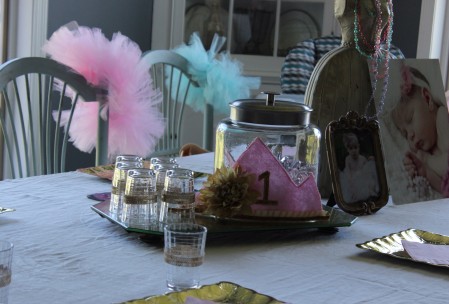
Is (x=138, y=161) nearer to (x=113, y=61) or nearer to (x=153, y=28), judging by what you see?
(x=113, y=61)

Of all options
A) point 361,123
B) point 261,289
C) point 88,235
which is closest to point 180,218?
point 88,235

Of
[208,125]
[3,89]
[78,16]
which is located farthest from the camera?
[78,16]

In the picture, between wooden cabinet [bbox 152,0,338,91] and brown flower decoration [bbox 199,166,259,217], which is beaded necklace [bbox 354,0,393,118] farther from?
wooden cabinet [bbox 152,0,338,91]

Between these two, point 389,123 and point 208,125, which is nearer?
point 389,123

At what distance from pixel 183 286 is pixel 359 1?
2.72 feet

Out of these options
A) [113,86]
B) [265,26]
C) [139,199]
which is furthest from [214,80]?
[265,26]

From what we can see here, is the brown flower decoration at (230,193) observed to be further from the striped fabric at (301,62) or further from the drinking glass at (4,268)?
the striped fabric at (301,62)

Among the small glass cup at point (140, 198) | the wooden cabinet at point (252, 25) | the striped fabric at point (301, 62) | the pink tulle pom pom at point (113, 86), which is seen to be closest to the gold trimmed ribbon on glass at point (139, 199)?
the small glass cup at point (140, 198)

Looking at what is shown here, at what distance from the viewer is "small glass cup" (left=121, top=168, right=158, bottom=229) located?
118 centimetres

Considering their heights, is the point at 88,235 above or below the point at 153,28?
Result: below

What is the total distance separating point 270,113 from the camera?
128 cm

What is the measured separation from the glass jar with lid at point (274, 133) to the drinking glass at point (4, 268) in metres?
0.56

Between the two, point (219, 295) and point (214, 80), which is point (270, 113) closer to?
point (219, 295)

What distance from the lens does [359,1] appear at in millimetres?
1560
